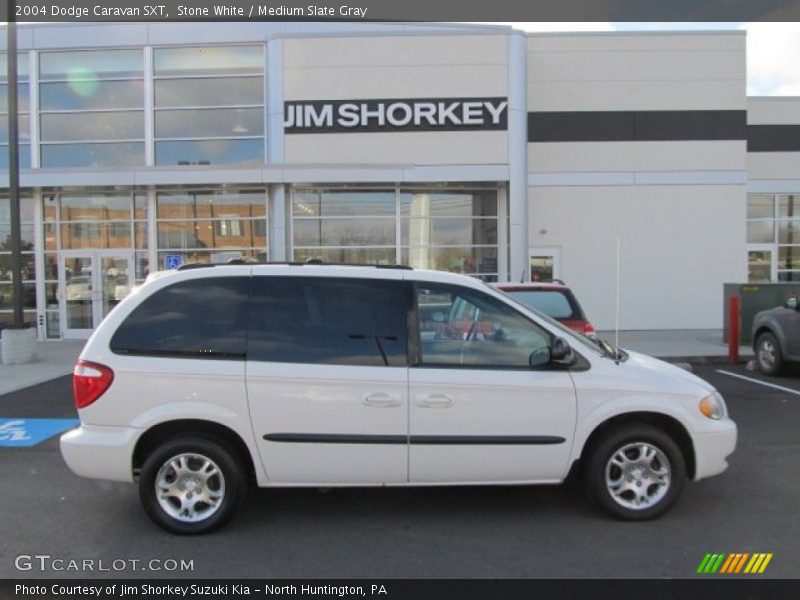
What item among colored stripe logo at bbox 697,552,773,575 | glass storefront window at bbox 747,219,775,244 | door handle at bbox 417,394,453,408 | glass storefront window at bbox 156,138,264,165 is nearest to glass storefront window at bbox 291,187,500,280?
glass storefront window at bbox 156,138,264,165

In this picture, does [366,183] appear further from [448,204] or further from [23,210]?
[23,210]

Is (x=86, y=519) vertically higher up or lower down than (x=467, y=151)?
lower down

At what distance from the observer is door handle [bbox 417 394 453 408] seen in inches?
169

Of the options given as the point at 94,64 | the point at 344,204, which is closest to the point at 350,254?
the point at 344,204

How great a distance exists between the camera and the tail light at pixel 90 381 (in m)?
4.29

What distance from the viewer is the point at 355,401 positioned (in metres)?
4.27

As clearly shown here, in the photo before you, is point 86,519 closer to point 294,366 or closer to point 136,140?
point 294,366

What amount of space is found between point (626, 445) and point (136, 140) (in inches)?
597

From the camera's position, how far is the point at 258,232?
53.5 ft

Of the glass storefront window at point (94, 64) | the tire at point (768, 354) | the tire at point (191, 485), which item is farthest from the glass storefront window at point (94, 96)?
the tire at point (768, 354)

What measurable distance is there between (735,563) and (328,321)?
2.90 m
